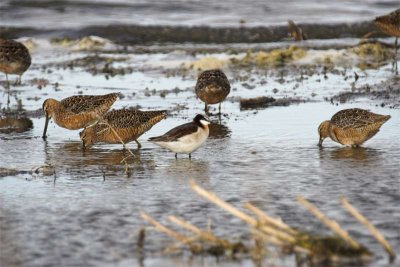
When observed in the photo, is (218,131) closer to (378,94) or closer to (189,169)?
(189,169)

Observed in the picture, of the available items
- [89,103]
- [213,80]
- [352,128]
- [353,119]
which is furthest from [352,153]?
[89,103]

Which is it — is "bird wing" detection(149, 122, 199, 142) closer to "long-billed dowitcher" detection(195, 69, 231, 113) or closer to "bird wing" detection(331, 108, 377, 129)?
"bird wing" detection(331, 108, 377, 129)

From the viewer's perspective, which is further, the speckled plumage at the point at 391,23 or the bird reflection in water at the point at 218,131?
the speckled plumage at the point at 391,23

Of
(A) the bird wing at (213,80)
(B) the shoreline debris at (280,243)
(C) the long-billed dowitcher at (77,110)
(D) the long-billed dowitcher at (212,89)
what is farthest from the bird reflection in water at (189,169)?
(A) the bird wing at (213,80)

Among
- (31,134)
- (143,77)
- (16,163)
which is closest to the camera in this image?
(16,163)

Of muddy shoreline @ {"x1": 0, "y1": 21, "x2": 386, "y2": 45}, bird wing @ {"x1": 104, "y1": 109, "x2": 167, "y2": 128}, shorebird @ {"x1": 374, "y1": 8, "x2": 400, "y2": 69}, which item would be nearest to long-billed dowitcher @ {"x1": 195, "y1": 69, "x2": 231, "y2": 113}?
bird wing @ {"x1": 104, "y1": 109, "x2": 167, "y2": 128}

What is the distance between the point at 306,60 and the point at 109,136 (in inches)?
328

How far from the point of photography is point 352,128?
11000mm

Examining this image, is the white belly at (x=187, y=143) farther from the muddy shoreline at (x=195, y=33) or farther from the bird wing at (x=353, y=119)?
the muddy shoreline at (x=195, y=33)

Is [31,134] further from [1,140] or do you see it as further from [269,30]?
[269,30]

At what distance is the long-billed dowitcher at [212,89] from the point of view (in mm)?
13852

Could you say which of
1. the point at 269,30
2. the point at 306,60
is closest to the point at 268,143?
the point at 306,60

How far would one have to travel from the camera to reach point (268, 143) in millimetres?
11344

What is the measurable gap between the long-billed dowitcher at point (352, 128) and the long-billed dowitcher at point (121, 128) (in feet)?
7.19
